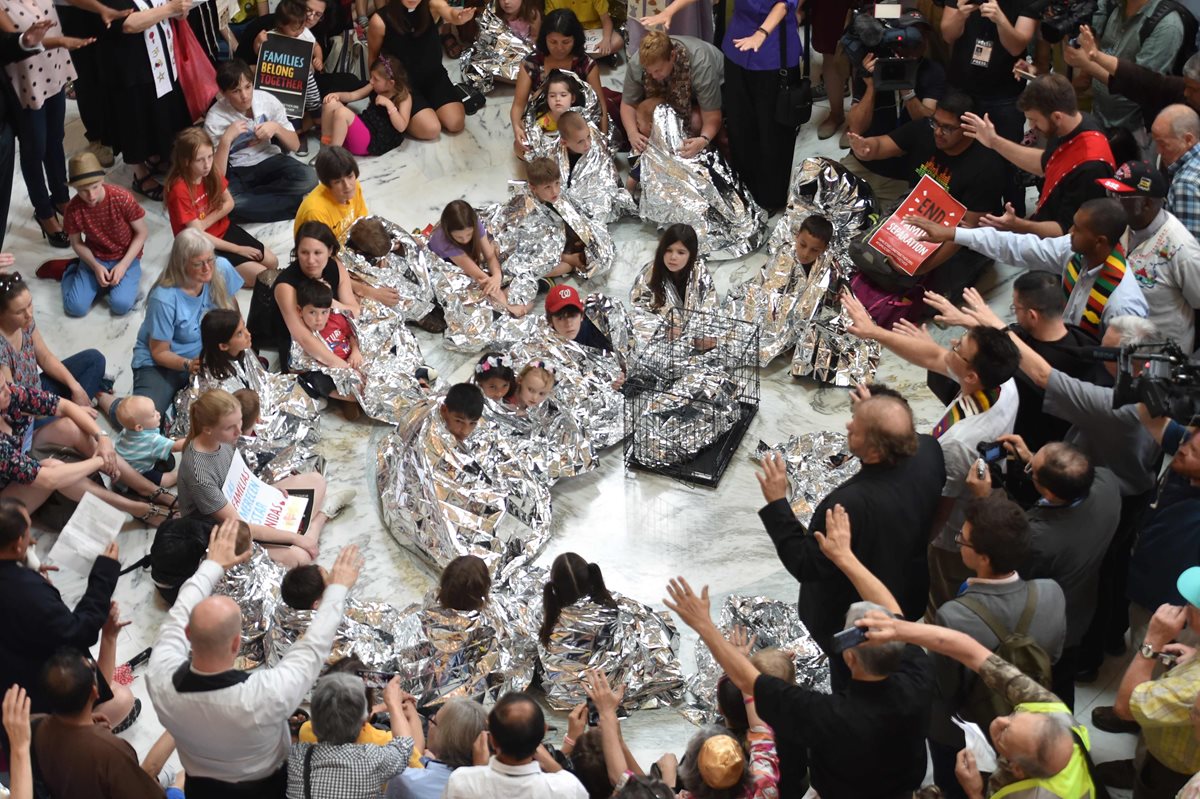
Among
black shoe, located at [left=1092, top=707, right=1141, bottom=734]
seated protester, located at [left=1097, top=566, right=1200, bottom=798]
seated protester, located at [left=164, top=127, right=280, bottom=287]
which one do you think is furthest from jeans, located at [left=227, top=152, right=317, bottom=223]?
seated protester, located at [left=1097, top=566, right=1200, bottom=798]

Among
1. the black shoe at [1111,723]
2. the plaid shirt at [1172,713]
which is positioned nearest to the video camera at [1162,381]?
the plaid shirt at [1172,713]

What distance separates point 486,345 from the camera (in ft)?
23.5

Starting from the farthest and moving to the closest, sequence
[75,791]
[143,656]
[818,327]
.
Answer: [818,327]
[143,656]
[75,791]

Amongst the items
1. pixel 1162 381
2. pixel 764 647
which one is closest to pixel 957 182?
pixel 1162 381

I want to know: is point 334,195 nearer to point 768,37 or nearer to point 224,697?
point 768,37

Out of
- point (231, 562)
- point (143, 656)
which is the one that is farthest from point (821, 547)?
point (143, 656)

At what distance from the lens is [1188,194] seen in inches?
225

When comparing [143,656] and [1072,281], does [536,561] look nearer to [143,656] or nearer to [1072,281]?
[143,656]

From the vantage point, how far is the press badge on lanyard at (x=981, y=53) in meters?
7.26

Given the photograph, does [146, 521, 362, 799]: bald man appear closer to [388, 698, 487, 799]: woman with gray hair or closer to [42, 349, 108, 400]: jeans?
[388, 698, 487, 799]: woman with gray hair

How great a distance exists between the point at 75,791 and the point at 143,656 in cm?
133

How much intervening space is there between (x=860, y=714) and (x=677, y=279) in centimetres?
360

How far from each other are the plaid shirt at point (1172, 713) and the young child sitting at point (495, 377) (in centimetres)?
311

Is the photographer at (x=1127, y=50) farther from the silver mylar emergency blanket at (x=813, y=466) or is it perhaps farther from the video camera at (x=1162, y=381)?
the video camera at (x=1162, y=381)
